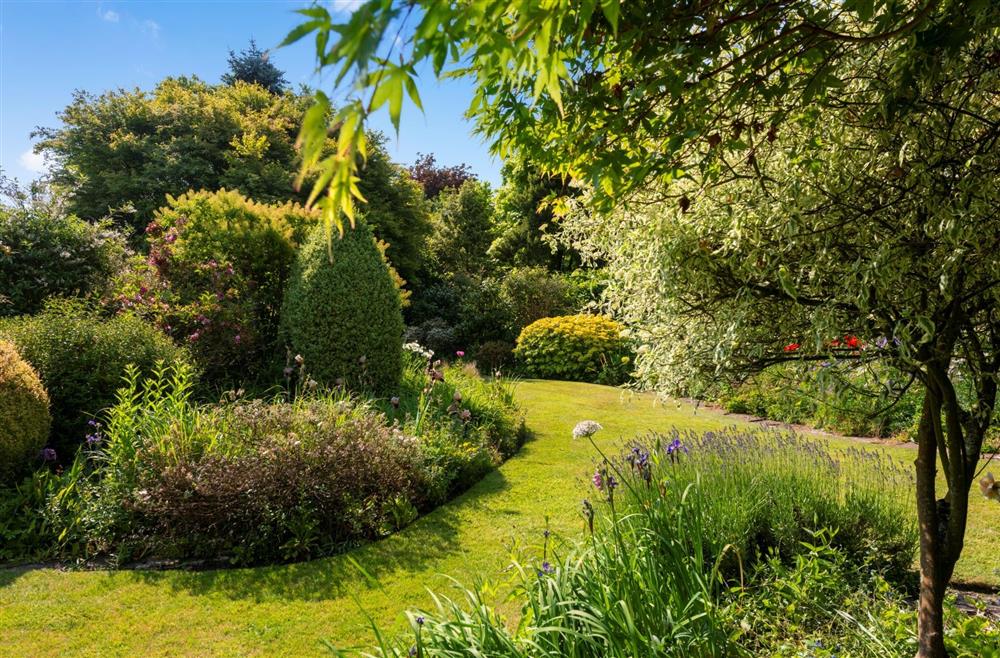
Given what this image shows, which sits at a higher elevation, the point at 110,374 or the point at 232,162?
the point at 232,162

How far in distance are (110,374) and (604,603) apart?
618cm

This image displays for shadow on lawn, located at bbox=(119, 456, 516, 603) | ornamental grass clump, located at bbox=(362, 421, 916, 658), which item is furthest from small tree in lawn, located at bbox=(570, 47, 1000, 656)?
shadow on lawn, located at bbox=(119, 456, 516, 603)

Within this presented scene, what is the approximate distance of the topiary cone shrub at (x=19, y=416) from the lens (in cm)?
530

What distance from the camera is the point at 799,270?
98.0 inches

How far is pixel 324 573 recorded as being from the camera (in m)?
4.48

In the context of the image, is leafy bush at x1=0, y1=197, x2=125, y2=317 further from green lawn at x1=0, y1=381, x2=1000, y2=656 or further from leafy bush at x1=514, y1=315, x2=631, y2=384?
leafy bush at x1=514, y1=315, x2=631, y2=384

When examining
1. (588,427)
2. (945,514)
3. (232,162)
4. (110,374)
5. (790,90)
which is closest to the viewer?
(790,90)

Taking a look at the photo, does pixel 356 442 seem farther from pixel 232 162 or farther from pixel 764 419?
pixel 232 162

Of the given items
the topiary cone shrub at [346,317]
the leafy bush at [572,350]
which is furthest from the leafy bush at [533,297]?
the topiary cone shrub at [346,317]

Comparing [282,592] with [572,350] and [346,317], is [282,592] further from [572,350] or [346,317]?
[572,350]

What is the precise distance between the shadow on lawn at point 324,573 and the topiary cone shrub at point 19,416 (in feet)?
5.93

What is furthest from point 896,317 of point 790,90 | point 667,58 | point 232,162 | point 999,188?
point 232,162

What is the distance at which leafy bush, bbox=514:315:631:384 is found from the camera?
45.5 ft

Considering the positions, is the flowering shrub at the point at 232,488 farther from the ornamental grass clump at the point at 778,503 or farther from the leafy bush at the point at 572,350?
the leafy bush at the point at 572,350
